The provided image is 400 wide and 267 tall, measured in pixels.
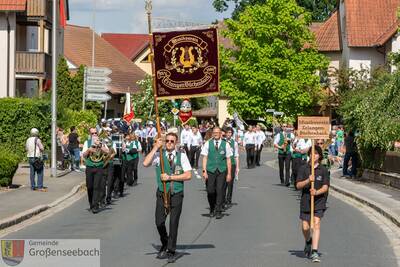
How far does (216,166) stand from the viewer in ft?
64.5

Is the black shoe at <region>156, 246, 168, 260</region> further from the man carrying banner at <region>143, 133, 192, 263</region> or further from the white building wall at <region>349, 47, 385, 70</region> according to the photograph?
the white building wall at <region>349, 47, 385, 70</region>

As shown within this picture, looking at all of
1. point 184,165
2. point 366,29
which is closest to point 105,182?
point 184,165

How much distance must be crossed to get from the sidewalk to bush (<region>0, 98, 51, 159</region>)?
4737 millimetres

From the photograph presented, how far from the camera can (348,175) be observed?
32.5 m

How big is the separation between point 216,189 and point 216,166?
476mm

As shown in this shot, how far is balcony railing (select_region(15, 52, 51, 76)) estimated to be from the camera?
45.9 metres

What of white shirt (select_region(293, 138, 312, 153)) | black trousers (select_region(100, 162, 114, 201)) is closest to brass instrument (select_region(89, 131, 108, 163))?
black trousers (select_region(100, 162, 114, 201))

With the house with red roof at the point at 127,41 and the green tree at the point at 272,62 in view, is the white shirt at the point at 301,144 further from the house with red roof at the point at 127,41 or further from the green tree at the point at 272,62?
the house with red roof at the point at 127,41

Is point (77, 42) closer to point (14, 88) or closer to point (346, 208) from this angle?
point (14, 88)

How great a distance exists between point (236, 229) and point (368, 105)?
47.3 feet

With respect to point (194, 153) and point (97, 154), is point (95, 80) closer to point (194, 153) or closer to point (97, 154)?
point (194, 153)

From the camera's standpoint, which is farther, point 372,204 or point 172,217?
point 372,204

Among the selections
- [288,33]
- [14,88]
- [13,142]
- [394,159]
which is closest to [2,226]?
[394,159]

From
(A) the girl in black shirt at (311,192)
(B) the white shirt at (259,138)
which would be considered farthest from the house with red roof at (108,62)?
(A) the girl in black shirt at (311,192)
